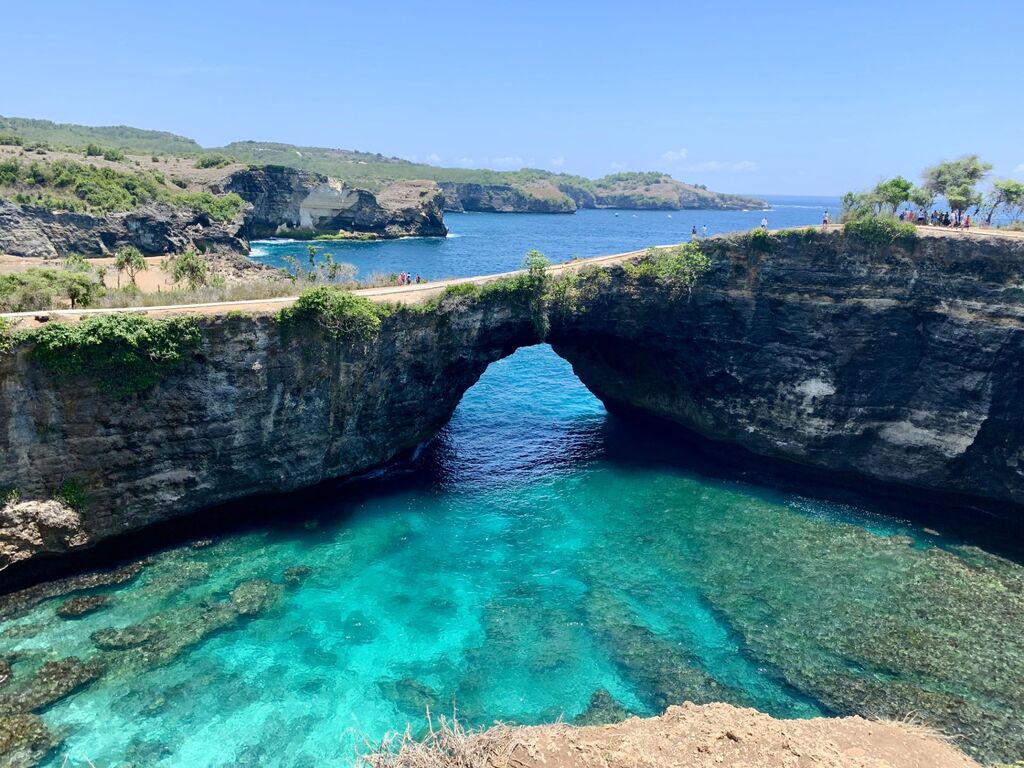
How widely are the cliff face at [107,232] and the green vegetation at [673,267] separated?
204ft

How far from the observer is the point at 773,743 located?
54.4 feet

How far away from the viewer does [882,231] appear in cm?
3316

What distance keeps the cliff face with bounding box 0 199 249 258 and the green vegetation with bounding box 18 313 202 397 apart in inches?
2207

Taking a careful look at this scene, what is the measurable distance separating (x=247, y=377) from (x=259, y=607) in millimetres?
9803

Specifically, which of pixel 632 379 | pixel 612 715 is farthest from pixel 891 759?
pixel 632 379

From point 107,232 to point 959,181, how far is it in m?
84.6

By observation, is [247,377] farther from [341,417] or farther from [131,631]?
[131,631]

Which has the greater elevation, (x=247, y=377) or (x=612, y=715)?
(x=247, y=377)

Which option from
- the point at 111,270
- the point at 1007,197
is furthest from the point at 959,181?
the point at 111,270

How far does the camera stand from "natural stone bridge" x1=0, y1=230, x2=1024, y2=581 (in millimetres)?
25859

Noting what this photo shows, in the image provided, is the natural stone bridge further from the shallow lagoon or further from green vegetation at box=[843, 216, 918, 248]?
the shallow lagoon

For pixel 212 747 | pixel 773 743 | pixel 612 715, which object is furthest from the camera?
pixel 612 715

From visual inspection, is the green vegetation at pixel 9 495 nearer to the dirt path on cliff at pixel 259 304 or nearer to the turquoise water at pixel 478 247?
the dirt path on cliff at pixel 259 304

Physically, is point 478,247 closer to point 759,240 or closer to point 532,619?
point 759,240
